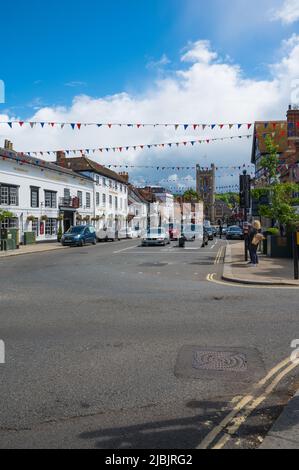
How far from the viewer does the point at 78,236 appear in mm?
30312

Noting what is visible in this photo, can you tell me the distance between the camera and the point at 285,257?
17797 mm

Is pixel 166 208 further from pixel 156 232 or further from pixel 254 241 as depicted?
pixel 254 241

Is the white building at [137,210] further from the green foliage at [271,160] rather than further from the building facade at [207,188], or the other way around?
the building facade at [207,188]

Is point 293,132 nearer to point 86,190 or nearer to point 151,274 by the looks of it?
point 86,190

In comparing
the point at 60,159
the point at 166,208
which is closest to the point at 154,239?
the point at 60,159

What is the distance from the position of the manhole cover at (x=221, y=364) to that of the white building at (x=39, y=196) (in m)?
27.9

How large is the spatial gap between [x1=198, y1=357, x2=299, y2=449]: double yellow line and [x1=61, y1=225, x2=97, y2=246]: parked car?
1034 inches

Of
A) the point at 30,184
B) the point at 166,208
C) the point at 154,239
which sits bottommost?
the point at 154,239

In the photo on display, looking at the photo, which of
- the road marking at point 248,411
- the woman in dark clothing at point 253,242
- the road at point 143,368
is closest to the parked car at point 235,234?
the woman in dark clothing at point 253,242

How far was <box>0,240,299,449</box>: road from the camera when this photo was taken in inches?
134

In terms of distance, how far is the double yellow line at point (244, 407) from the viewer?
10.6 ft

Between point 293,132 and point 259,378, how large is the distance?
37.0 meters

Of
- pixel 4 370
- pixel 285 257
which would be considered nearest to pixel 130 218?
pixel 285 257

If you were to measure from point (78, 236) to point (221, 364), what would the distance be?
2622 centimetres
